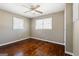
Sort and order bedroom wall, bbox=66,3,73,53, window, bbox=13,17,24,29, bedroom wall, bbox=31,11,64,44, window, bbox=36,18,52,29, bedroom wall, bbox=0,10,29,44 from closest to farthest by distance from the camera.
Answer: bedroom wall, bbox=66,3,73,53 → bedroom wall, bbox=0,10,29,44 → bedroom wall, bbox=31,11,64,44 → window, bbox=13,17,24,29 → window, bbox=36,18,52,29

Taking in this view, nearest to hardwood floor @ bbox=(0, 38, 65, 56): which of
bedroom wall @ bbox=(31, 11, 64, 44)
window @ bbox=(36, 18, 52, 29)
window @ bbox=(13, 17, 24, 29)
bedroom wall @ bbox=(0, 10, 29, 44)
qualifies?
bedroom wall @ bbox=(0, 10, 29, 44)

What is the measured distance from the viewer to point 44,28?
3.54m

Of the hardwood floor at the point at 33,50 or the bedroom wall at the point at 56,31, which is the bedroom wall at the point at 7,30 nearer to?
the hardwood floor at the point at 33,50

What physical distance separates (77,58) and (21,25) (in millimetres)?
3492

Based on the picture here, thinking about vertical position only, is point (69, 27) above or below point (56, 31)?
above

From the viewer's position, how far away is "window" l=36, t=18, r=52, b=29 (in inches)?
129

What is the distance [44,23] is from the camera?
3578mm

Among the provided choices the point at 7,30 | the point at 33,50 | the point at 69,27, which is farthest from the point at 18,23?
the point at 69,27

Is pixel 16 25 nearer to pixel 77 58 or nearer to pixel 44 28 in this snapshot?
pixel 44 28

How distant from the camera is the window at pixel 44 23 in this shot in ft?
10.8

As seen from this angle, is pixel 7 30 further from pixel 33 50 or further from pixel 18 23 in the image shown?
pixel 33 50

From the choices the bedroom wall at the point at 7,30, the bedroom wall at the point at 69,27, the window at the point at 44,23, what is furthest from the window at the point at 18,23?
the bedroom wall at the point at 69,27

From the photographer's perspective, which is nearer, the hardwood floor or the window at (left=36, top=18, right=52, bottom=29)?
the hardwood floor

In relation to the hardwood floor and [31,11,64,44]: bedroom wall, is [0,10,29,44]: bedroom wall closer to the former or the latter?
the hardwood floor
